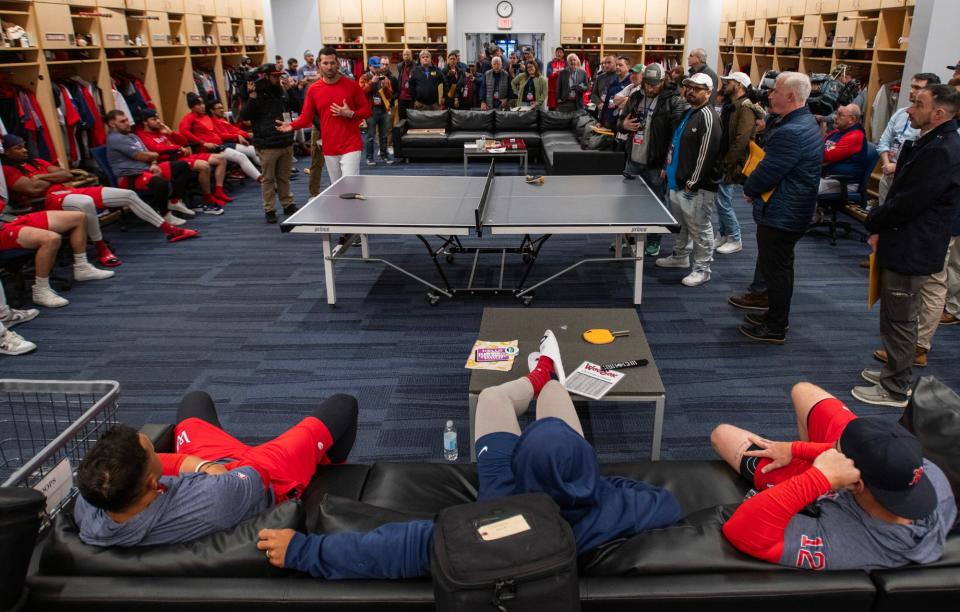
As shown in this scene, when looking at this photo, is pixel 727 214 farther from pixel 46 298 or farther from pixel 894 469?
pixel 46 298

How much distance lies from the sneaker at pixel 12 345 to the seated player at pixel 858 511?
4.31 metres

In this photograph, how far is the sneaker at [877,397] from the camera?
358 centimetres

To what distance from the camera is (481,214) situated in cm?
446

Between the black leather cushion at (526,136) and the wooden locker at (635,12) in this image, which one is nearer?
the black leather cushion at (526,136)

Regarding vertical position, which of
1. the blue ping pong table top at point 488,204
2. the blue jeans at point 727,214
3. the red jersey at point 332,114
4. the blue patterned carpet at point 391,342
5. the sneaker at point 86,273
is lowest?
the blue patterned carpet at point 391,342

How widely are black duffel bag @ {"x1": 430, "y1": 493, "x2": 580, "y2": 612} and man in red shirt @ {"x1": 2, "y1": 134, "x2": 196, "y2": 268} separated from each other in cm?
523

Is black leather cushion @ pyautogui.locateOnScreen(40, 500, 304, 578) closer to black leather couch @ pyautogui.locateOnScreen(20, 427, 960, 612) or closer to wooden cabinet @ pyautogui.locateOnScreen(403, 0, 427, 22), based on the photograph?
black leather couch @ pyautogui.locateOnScreen(20, 427, 960, 612)

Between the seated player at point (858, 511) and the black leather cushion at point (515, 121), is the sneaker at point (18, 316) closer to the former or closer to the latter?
the seated player at point (858, 511)

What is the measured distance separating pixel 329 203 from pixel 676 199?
256 centimetres

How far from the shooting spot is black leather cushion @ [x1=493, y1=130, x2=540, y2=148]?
32.8 ft

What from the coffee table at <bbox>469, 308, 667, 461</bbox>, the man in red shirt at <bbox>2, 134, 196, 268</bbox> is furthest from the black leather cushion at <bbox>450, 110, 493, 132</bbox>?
the coffee table at <bbox>469, 308, 667, 461</bbox>

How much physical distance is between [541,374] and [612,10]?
13.2 metres

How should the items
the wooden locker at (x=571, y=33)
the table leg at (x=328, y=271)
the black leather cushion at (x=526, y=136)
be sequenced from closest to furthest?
the table leg at (x=328, y=271)
the black leather cushion at (x=526, y=136)
the wooden locker at (x=571, y=33)

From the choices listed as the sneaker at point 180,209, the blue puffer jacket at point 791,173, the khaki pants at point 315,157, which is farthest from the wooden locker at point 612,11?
the blue puffer jacket at point 791,173
